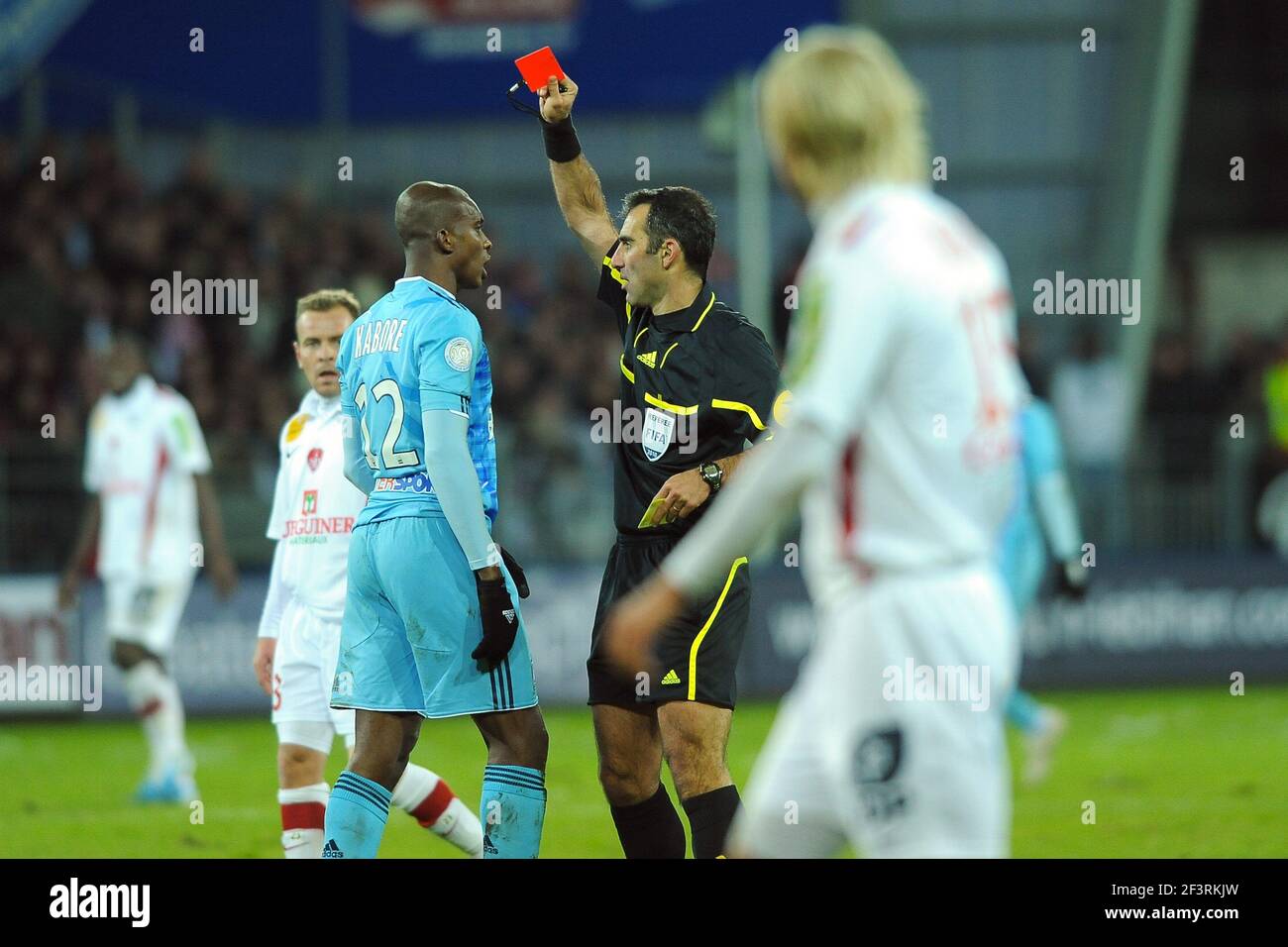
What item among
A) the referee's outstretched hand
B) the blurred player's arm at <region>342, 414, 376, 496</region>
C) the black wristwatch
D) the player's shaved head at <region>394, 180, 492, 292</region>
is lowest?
the black wristwatch

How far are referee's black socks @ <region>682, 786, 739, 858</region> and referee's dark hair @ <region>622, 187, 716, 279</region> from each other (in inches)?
73.2

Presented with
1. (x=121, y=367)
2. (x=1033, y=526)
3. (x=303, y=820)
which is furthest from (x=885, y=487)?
(x=121, y=367)

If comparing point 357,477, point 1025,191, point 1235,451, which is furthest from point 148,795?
point 1025,191

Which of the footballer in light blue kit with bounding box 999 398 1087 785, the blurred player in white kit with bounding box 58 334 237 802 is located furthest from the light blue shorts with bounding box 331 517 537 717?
the blurred player in white kit with bounding box 58 334 237 802

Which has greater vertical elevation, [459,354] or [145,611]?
[459,354]

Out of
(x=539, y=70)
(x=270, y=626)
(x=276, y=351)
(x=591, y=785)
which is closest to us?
(x=539, y=70)

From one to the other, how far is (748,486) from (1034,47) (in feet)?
60.7

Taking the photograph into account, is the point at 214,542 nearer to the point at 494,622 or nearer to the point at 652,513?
the point at 652,513

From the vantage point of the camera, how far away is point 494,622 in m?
5.78

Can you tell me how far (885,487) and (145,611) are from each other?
8.65 meters

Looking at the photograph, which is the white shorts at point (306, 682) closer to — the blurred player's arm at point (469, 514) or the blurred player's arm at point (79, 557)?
the blurred player's arm at point (469, 514)

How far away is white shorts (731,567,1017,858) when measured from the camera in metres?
3.64

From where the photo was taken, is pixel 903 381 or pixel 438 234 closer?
pixel 903 381

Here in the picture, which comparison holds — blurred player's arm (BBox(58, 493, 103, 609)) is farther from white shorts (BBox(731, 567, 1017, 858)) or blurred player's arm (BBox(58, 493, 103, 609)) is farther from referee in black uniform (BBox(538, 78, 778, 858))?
white shorts (BBox(731, 567, 1017, 858))
